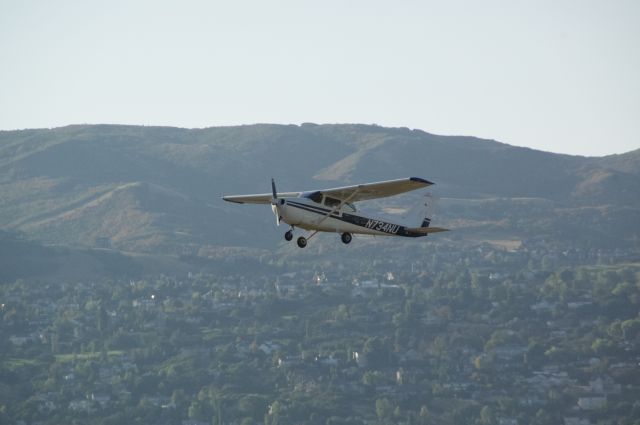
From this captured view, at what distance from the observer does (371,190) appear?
158 feet

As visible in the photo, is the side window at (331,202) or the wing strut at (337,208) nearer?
the wing strut at (337,208)

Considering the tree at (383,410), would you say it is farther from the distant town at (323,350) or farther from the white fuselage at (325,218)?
the white fuselage at (325,218)

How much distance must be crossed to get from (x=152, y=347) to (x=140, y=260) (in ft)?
176

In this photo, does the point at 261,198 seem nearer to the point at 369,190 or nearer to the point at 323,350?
the point at 369,190

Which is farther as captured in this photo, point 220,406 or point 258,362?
point 258,362

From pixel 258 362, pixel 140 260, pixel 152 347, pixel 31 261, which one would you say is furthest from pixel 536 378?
pixel 31 261

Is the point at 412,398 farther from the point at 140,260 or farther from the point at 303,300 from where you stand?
the point at 140,260

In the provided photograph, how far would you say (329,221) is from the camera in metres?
49.1

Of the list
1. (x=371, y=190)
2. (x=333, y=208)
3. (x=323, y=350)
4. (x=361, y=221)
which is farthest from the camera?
(x=323, y=350)

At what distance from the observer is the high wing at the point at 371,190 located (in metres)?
46.5

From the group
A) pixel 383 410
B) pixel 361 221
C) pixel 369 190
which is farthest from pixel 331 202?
pixel 383 410

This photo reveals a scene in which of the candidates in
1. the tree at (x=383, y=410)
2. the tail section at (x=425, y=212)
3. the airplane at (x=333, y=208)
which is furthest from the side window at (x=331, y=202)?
the tree at (x=383, y=410)

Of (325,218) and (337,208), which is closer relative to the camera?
(325,218)

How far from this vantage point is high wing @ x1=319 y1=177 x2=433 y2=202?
46.5 meters
